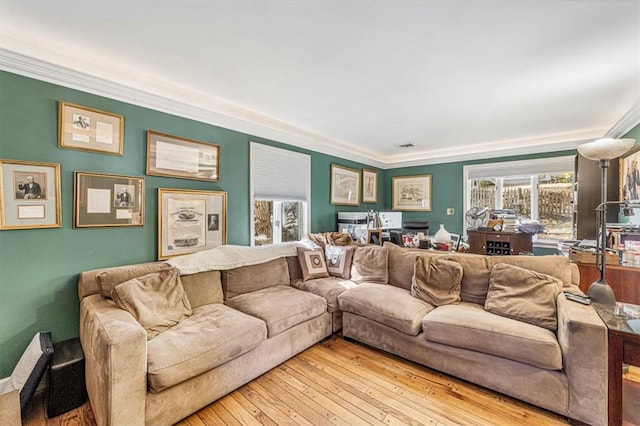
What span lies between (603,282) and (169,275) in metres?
3.31

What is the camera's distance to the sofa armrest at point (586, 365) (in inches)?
63.1

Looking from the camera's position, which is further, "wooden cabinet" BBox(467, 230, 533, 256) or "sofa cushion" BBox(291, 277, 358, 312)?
"wooden cabinet" BBox(467, 230, 533, 256)

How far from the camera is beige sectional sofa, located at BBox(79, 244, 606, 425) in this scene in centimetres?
157

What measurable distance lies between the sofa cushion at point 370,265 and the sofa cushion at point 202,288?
1502mm

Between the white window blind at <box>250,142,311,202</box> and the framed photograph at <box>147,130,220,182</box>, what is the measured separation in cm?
53

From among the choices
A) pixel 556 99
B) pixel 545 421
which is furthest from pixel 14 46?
pixel 556 99

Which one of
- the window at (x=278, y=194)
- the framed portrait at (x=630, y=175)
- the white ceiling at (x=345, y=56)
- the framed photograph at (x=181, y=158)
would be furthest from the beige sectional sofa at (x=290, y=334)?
the white ceiling at (x=345, y=56)

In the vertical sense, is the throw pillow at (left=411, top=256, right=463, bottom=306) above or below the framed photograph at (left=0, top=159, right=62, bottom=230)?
below

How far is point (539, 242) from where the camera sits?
4.57m

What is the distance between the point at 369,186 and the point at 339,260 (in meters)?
2.69

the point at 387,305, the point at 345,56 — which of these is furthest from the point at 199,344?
the point at 345,56

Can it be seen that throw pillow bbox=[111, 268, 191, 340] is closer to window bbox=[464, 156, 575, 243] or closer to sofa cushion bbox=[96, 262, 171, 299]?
sofa cushion bbox=[96, 262, 171, 299]

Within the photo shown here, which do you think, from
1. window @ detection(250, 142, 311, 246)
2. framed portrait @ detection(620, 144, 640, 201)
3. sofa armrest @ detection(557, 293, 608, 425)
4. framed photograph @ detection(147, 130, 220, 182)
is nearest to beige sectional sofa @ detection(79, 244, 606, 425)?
sofa armrest @ detection(557, 293, 608, 425)

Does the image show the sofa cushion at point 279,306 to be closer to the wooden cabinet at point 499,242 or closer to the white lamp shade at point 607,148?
the white lamp shade at point 607,148
